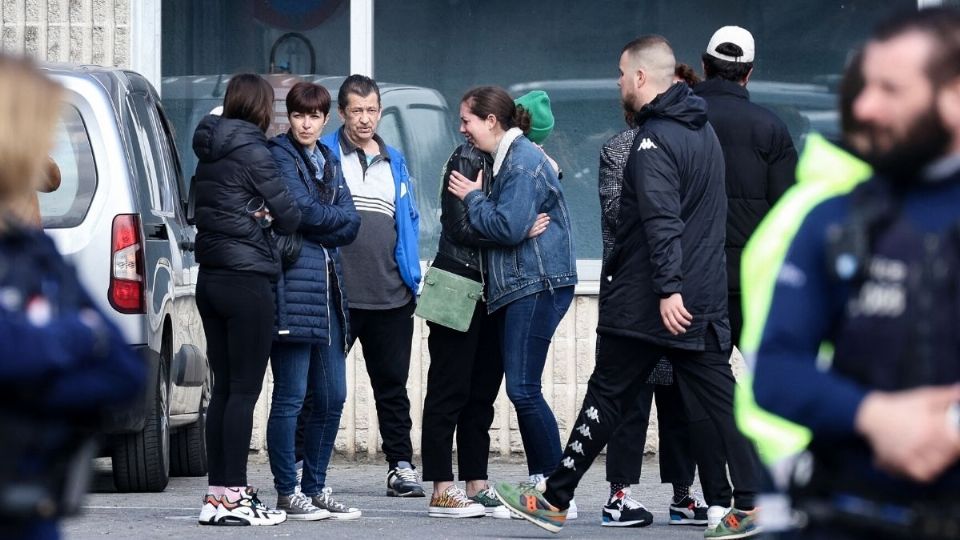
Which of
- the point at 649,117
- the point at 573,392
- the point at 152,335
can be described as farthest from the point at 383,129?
the point at 649,117

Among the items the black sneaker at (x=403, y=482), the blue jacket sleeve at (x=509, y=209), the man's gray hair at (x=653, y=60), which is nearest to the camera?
the man's gray hair at (x=653, y=60)

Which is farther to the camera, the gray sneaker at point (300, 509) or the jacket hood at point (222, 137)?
the gray sneaker at point (300, 509)

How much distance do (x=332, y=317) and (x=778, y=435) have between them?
4328mm

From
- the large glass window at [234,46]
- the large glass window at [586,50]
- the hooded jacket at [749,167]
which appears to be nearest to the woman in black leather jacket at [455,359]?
the hooded jacket at [749,167]

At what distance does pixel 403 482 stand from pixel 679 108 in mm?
2493

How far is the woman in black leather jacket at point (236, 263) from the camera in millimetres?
6371

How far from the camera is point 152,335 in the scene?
22.9ft

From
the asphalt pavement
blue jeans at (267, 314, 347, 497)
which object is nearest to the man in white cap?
the asphalt pavement

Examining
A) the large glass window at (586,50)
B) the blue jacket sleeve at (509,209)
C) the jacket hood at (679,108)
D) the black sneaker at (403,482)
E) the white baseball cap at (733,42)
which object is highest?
the large glass window at (586,50)

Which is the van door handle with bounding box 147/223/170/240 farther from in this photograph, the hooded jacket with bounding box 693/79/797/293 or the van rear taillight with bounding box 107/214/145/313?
the hooded jacket with bounding box 693/79/797/293

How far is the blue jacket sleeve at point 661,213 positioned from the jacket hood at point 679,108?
0.43ft

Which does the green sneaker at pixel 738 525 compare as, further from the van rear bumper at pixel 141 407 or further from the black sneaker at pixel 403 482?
the van rear bumper at pixel 141 407

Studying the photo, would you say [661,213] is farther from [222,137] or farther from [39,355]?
[39,355]

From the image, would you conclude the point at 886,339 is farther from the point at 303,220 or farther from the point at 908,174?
the point at 303,220
